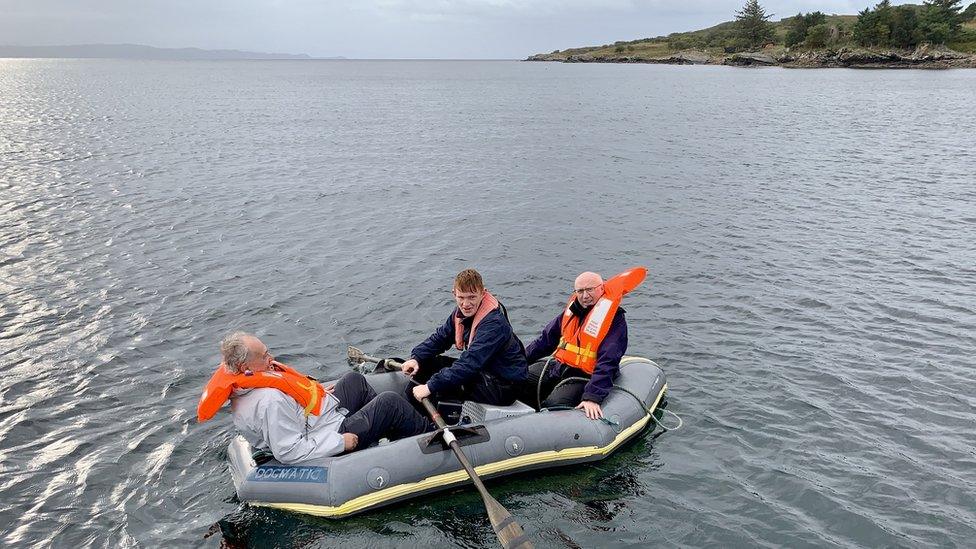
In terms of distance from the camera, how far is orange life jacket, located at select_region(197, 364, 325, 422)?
6465mm

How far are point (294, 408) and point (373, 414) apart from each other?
3.32 ft

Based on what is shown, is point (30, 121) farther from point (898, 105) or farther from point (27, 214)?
point (898, 105)

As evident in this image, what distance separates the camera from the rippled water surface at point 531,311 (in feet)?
24.7

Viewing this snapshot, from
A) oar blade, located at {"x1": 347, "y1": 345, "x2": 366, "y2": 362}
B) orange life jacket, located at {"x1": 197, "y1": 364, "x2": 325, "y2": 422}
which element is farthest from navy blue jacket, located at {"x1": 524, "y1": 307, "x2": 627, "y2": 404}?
oar blade, located at {"x1": 347, "y1": 345, "x2": 366, "y2": 362}

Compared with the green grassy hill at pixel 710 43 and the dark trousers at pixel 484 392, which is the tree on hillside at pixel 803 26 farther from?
the dark trousers at pixel 484 392

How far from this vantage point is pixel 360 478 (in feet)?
23.5

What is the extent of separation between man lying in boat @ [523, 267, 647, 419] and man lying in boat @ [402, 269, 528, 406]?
55 cm

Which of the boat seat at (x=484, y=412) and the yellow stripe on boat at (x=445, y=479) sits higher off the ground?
the boat seat at (x=484, y=412)

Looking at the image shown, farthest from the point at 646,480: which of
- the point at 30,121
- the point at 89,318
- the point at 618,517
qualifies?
the point at 30,121

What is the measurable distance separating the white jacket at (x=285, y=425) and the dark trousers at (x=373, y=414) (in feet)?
0.73

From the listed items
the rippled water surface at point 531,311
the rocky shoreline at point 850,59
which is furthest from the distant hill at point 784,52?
the rippled water surface at point 531,311

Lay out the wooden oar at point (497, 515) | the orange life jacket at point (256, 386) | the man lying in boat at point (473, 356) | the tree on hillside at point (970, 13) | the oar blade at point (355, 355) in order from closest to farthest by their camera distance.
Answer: the orange life jacket at point (256, 386)
the wooden oar at point (497, 515)
the man lying in boat at point (473, 356)
the oar blade at point (355, 355)
the tree on hillside at point (970, 13)

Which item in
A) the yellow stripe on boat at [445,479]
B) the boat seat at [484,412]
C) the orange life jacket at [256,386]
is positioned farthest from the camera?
the boat seat at [484,412]

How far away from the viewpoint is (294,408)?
7004 mm
